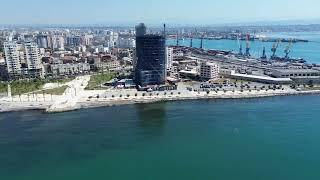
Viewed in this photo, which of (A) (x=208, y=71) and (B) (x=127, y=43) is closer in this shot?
(A) (x=208, y=71)

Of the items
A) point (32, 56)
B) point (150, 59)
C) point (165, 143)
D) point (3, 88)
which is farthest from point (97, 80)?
point (165, 143)

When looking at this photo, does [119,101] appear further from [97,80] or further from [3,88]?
[3,88]

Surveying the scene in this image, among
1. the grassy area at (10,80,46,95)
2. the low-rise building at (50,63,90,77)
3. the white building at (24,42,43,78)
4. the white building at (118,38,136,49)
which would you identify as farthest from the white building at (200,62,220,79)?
the white building at (118,38,136,49)

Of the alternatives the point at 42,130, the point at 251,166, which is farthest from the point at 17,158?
the point at 251,166

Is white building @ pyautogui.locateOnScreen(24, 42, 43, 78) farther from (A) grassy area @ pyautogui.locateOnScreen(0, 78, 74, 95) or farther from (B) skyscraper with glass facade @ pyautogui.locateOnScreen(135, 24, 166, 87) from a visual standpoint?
(B) skyscraper with glass facade @ pyautogui.locateOnScreen(135, 24, 166, 87)

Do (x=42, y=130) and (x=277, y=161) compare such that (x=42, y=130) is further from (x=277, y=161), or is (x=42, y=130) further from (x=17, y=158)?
(x=277, y=161)

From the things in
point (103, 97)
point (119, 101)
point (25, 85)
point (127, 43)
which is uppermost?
point (127, 43)
